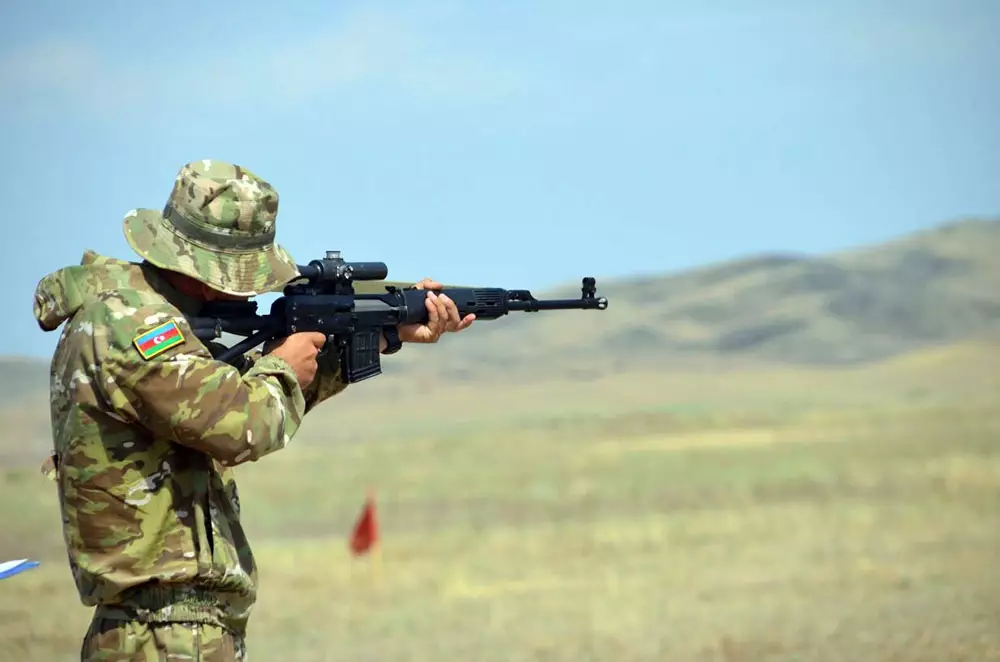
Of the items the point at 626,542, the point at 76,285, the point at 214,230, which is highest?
the point at 214,230

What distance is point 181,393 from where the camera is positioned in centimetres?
436

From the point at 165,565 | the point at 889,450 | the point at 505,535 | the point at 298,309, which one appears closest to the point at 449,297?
the point at 298,309

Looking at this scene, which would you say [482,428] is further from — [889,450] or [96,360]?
[96,360]

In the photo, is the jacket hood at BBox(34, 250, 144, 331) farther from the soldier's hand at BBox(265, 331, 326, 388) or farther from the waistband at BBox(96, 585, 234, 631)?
the waistband at BBox(96, 585, 234, 631)

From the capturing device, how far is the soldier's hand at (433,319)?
5.84m

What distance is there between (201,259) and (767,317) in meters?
70.6

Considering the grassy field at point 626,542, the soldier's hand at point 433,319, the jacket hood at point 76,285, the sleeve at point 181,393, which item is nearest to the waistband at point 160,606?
the sleeve at point 181,393

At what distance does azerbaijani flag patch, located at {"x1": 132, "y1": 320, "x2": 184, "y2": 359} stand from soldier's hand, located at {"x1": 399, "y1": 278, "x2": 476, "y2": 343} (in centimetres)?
145

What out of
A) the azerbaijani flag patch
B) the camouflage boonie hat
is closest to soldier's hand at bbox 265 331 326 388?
the camouflage boonie hat

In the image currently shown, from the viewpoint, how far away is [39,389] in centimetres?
4981

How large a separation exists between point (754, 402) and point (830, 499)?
2178 centimetres

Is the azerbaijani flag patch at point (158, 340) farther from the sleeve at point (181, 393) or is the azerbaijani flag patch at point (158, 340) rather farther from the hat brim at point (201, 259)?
the hat brim at point (201, 259)

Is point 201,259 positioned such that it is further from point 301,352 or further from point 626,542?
point 626,542

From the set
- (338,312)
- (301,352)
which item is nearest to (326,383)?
(338,312)
